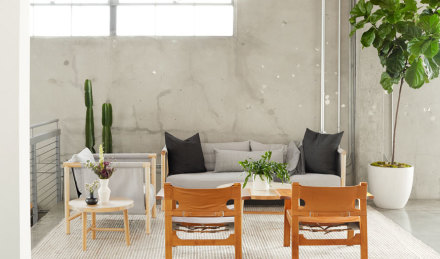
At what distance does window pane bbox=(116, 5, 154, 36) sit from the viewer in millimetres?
7121

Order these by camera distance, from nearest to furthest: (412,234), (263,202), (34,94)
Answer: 1. (412,234)
2. (263,202)
3. (34,94)

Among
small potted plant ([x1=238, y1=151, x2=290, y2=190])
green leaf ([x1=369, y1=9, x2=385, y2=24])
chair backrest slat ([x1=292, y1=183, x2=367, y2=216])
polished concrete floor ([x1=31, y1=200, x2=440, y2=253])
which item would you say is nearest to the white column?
chair backrest slat ([x1=292, y1=183, x2=367, y2=216])

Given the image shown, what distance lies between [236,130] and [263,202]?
1.16m

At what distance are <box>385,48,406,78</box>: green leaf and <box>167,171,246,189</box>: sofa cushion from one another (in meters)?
2.17

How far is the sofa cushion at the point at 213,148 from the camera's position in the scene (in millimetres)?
6836

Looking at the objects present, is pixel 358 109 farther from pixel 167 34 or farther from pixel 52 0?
pixel 52 0

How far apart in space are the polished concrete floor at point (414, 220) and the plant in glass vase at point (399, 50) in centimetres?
24

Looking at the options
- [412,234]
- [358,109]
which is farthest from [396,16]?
[412,234]

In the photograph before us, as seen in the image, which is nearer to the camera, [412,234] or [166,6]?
[412,234]

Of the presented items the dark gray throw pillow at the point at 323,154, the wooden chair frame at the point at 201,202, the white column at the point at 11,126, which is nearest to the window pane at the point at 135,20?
the dark gray throw pillow at the point at 323,154

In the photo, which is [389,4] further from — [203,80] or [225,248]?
[225,248]

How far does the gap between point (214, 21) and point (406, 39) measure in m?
2.64

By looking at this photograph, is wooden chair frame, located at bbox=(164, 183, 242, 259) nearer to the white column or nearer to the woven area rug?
the woven area rug

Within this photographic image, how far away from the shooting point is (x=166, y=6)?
23.5 ft
